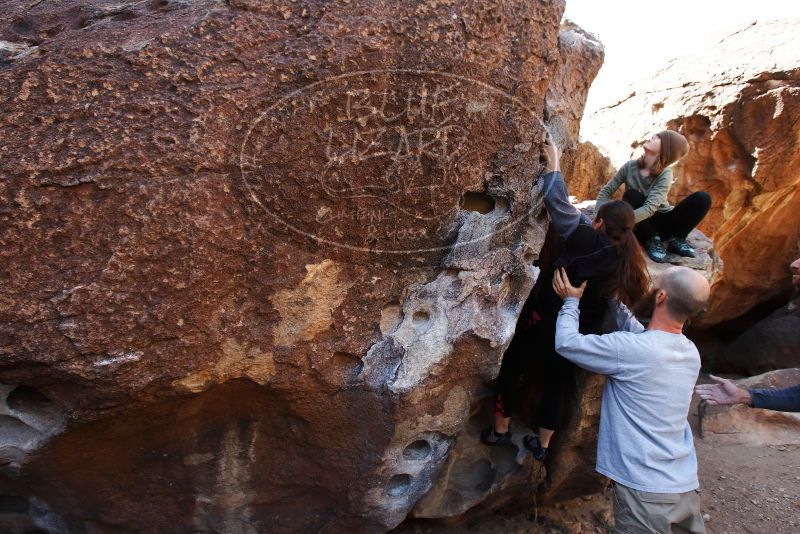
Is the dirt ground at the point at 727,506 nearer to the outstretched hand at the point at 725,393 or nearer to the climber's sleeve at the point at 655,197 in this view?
the outstretched hand at the point at 725,393

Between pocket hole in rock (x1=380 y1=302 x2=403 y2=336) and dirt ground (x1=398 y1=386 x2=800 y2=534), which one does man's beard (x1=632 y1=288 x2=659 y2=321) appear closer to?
pocket hole in rock (x1=380 y1=302 x2=403 y2=336)

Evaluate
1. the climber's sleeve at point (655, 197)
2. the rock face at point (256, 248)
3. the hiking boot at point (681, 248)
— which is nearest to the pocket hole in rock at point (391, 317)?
the rock face at point (256, 248)

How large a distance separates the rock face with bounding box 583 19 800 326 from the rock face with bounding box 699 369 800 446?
1.10 m

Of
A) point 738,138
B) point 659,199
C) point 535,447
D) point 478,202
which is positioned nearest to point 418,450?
point 535,447

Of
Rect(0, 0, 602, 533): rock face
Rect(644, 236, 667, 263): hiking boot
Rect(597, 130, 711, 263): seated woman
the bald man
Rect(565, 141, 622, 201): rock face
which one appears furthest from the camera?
Rect(565, 141, 622, 201): rock face

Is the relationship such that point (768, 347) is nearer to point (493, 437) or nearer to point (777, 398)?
point (777, 398)

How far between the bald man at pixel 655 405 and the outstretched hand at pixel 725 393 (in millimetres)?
284

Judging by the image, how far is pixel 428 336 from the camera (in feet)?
6.45

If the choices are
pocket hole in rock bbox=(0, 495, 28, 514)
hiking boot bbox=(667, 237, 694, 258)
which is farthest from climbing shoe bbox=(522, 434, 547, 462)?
pocket hole in rock bbox=(0, 495, 28, 514)

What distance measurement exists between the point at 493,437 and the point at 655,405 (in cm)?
83

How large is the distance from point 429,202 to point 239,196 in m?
0.65

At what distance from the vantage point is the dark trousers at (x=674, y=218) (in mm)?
2768

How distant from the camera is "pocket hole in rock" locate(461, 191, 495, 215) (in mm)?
2080

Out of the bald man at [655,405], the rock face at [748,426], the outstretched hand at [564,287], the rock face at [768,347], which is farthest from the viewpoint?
the rock face at [768,347]
